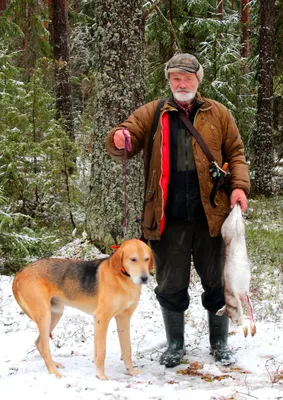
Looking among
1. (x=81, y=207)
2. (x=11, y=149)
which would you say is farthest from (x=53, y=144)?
(x=81, y=207)

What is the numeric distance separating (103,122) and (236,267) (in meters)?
3.49

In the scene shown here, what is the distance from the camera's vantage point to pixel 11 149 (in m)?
7.62

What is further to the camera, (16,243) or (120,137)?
(16,243)

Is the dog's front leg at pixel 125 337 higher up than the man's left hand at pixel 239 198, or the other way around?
the man's left hand at pixel 239 198

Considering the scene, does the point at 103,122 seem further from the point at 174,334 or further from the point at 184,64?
the point at 174,334

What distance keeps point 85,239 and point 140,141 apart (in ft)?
→ 10.8

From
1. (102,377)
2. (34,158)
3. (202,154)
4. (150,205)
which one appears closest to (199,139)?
(202,154)

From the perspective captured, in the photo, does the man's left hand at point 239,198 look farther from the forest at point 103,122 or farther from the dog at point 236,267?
the forest at point 103,122

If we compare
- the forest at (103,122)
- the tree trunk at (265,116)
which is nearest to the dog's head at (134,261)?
the forest at (103,122)

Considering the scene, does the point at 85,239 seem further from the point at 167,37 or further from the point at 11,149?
the point at 167,37

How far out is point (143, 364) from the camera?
14.1 ft

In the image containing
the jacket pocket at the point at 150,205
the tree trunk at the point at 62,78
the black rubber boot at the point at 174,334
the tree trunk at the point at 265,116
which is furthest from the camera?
the tree trunk at the point at 265,116

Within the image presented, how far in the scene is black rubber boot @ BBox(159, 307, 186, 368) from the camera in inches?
169

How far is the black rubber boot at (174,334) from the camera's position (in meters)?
4.29
